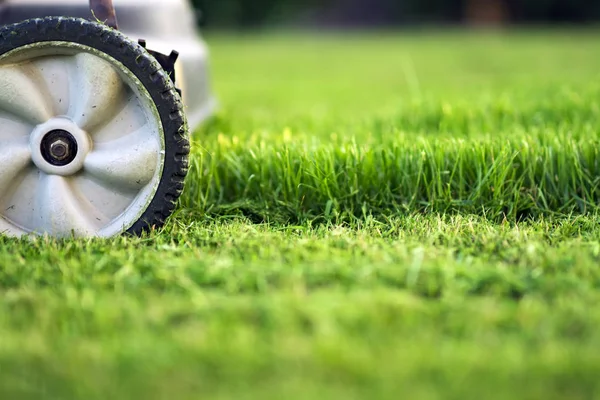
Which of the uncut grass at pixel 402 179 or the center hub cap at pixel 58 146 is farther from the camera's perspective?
the uncut grass at pixel 402 179

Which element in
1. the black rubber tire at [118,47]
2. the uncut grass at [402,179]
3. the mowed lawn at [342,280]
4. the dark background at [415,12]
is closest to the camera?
the mowed lawn at [342,280]

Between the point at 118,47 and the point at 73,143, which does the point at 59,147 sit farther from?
the point at 118,47

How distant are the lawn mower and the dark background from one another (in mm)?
13866

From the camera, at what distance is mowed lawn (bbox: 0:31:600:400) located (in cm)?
108

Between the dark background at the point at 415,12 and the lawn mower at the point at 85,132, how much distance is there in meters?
13.9

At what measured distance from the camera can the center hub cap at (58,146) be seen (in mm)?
1759

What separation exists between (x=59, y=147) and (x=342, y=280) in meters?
0.81

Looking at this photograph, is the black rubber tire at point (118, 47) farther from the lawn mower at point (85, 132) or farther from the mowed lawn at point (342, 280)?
the mowed lawn at point (342, 280)

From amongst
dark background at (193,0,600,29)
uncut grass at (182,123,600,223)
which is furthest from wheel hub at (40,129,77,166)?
dark background at (193,0,600,29)

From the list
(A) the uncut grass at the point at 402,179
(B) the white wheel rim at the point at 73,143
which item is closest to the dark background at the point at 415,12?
(A) the uncut grass at the point at 402,179

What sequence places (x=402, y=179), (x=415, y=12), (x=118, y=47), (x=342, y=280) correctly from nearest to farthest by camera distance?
(x=342, y=280), (x=118, y=47), (x=402, y=179), (x=415, y=12)

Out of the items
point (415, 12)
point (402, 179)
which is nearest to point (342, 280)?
point (402, 179)

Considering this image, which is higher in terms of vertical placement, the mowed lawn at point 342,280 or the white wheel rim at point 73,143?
the white wheel rim at point 73,143

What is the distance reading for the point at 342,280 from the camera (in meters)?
1.43
